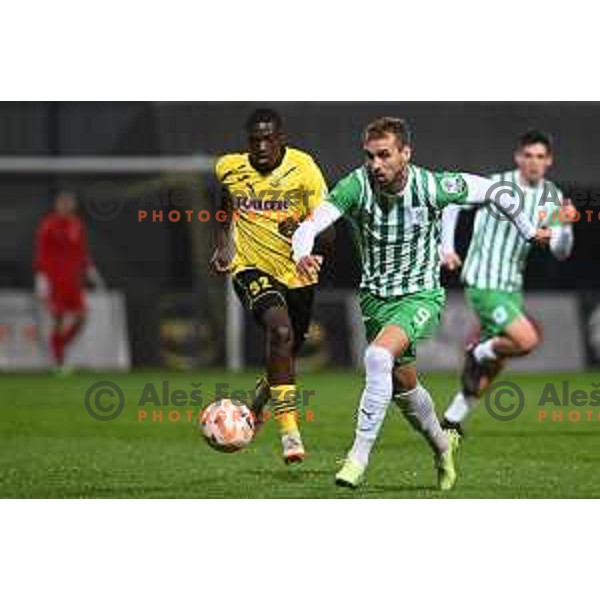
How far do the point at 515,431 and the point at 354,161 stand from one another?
259 centimetres

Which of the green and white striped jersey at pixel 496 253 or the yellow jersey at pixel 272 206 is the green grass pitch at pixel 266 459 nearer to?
the green and white striped jersey at pixel 496 253

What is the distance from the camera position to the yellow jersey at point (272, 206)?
976cm

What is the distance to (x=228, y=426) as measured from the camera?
9.30 meters

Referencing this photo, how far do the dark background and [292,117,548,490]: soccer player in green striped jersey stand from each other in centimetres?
677

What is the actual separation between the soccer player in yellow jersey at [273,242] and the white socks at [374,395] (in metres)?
1.03

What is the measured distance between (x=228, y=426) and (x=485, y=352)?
3151 millimetres

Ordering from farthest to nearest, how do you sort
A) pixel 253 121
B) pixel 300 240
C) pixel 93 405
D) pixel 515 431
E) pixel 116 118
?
1. pixel 116 118
2. pixel 93 405
3. pixel 515 431
4. pixel 253 121
5. pixel 300 240

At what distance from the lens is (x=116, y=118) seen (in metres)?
19.3

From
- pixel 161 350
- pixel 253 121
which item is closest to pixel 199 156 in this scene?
pixel 161 350

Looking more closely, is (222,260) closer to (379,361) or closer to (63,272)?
(379,361)

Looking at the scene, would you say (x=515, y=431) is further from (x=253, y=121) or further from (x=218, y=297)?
(x=218, y=297)

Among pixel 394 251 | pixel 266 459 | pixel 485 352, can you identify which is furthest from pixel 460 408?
pixel 394 251

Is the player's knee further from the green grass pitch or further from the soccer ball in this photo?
the soccer ball

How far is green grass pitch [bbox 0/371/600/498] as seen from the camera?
30.0 feet
